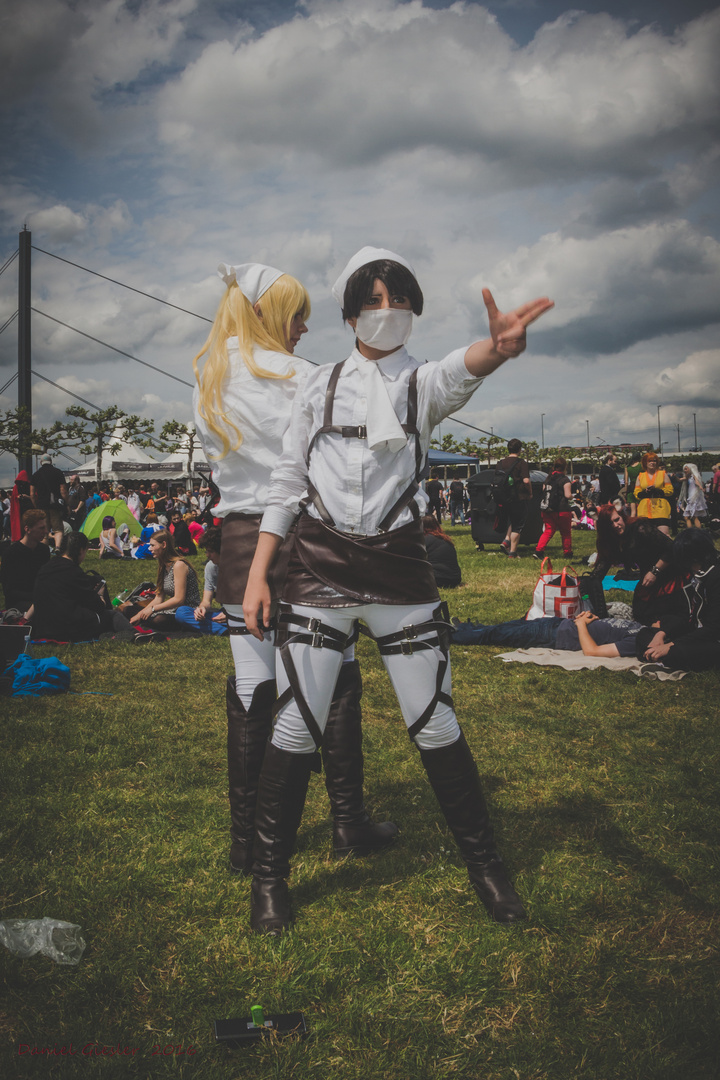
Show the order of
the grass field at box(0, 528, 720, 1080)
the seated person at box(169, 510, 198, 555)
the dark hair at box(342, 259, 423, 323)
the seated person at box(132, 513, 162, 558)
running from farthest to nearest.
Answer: the seated person at box(132, 513, 162, 558) → the seated person at box(169, 510, 198, 555) → the dark hair at box(342, 259, 423, 323) → the grass field at box(0, 528, 720, 1080)

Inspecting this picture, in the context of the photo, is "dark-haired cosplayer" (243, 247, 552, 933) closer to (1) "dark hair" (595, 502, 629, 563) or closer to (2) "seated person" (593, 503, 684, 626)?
(2) "seated person" (593, 503, 684, 626)

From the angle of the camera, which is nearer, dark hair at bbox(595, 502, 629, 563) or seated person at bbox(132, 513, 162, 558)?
dark hair at bbox(595, 502, 629, 563)

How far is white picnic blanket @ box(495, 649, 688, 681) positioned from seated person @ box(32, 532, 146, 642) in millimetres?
4566

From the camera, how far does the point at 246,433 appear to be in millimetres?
2678

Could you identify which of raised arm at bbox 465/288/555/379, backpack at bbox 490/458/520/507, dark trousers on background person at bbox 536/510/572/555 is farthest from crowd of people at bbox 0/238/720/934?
backpack at bbox 490/458/520/507

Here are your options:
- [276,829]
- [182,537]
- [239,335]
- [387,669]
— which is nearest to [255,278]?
[239,335]

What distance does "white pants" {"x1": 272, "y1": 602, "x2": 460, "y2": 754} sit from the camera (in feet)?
7.72

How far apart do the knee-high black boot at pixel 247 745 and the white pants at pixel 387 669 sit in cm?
33

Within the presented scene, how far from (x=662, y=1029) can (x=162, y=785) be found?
105 inches

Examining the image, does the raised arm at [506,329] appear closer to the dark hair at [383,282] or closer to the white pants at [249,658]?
the dark hair at [383,282]

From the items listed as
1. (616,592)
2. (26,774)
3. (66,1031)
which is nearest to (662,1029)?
(66,1031)

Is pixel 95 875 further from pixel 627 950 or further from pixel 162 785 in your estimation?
pixel 627 950

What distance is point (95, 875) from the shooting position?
2.89 metres

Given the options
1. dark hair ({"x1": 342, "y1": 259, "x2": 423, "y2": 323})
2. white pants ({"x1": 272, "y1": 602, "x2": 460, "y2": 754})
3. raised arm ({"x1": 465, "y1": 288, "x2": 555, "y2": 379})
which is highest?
dark hair ({"x1": 342, "y1": 259, "x2": 423, "y2": 323})
